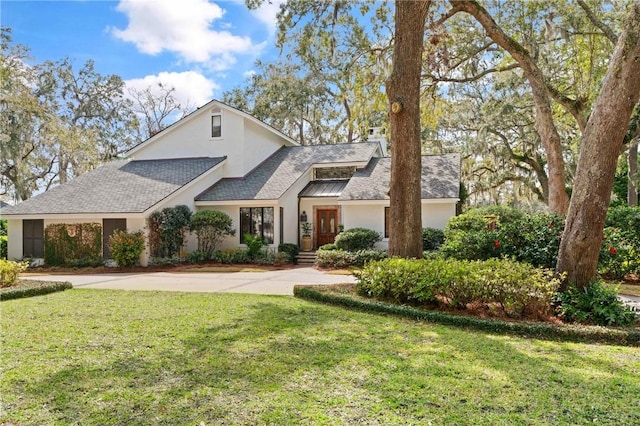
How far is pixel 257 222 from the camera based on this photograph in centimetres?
1848

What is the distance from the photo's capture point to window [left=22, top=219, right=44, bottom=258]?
A: 1773cm

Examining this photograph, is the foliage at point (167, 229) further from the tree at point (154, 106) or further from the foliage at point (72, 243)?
the tree at point (154, 106)

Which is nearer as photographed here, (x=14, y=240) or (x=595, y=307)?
(x=595, y=307)

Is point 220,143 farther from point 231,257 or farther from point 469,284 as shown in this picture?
point 469,284

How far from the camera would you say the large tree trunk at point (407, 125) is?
363 inches

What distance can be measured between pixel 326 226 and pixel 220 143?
22.4ft

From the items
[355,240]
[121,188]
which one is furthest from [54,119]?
[355,240]

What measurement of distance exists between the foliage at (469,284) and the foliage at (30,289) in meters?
7.62

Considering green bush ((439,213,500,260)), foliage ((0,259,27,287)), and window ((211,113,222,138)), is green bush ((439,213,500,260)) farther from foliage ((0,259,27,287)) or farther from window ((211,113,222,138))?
window ((211,113,222,138))

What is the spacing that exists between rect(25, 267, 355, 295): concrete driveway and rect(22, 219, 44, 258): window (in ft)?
16.9

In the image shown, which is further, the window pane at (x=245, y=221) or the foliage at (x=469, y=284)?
the window pane at (x=245, y=221)

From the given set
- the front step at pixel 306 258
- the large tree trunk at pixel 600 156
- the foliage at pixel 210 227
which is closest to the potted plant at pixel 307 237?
the front step at pixel 306 258

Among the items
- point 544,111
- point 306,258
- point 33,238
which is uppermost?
point 544,111

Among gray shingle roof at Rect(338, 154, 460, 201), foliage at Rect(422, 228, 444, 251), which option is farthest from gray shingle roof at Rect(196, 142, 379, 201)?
foliage at Rect(422, 228, 444, 251)
